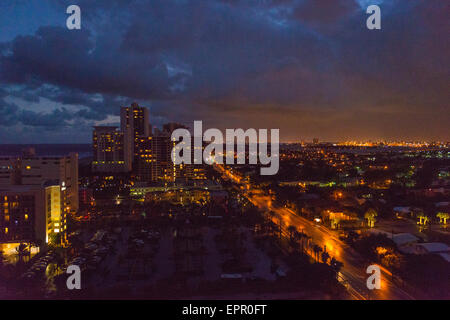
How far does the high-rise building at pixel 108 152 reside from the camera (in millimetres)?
18956

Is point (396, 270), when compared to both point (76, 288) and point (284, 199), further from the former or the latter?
point (284, 199)

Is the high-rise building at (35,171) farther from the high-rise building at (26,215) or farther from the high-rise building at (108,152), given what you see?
the high-rise building at (108,152)

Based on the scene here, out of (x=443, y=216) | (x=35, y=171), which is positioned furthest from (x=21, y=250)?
(x=443, y=216)

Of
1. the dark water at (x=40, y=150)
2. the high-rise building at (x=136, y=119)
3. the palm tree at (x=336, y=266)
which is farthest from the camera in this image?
the high-rise building at (x=136, y=119)

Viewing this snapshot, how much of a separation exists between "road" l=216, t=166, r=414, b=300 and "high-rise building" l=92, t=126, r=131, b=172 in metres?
13.6

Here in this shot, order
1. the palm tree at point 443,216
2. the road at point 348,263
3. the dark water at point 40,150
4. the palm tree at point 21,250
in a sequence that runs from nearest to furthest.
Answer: the road at point 348,263, the palm tree at point 21,250, the palm tree at point 443,216, the dark water at point 40,150

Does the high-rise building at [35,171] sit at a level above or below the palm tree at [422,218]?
above

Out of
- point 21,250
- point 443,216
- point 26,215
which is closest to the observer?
point 21,250

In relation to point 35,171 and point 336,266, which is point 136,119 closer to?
point 35,171

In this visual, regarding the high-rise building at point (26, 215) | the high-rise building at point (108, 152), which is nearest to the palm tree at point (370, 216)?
the high-rise building at point (26, 215)

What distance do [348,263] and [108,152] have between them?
17.5 metres

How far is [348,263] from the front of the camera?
444 centimetres

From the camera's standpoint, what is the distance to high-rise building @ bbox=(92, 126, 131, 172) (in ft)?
62.2

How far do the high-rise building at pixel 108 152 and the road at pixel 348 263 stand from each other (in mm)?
13597
